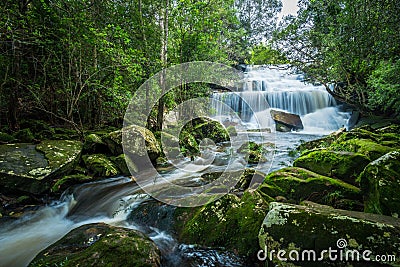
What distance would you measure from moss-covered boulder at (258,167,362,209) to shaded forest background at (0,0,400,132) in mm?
3445

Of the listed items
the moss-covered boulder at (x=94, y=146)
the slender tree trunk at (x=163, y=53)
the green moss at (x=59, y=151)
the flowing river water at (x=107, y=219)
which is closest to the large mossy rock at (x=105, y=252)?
the flowing river water at (x=107, y=219)

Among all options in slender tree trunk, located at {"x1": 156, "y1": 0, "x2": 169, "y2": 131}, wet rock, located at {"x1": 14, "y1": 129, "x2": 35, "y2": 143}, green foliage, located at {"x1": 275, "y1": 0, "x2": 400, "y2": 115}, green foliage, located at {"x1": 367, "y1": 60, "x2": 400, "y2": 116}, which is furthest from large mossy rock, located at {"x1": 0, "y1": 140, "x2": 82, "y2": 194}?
green foliage, located at {"x1": 367, "y1": 60, "x2": 400, "y2": 116}

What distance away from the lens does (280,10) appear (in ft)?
114

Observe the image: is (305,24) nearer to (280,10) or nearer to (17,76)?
(17,76)

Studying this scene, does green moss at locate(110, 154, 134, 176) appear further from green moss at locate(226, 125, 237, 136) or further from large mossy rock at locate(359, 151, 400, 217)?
green moss at locate(226, 125, 237, 136)

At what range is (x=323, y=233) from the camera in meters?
1.99

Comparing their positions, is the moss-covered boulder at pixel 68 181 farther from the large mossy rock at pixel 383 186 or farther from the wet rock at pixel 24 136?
the large mossy rock at pixel 383 186

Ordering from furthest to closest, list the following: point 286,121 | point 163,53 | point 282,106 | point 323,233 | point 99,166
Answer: point 282,106 → point 286,121 → point 163,53 → point 99,166 → point 323,233

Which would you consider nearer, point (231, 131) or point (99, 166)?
point (99, 166)

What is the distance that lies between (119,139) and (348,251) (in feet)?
20.6

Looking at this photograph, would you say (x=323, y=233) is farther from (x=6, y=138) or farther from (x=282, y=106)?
(x=282, y=106)

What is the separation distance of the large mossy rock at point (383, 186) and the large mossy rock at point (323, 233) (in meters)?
0.30

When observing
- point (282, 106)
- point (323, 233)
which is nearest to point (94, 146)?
point (323, 233)

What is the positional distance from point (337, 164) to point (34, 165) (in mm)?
6463
